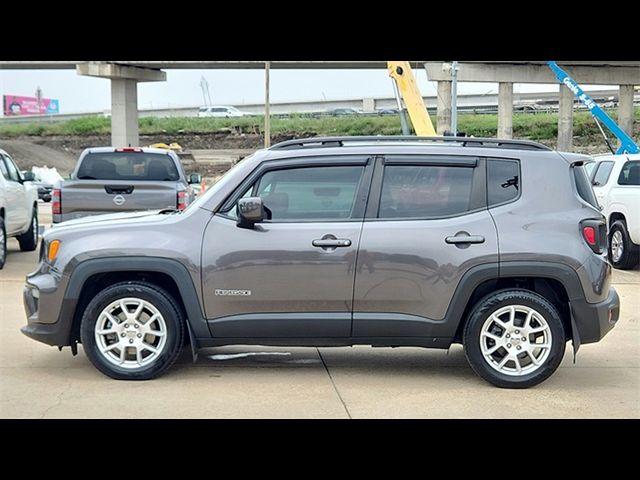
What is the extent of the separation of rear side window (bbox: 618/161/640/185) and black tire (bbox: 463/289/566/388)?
7944 millimetres

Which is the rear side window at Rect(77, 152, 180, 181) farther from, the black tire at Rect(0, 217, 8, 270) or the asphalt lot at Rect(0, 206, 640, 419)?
the asphalt lot at Rect(0, 206, 640, 419)

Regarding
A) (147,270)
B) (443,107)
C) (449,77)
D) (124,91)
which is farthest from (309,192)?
(124,91)

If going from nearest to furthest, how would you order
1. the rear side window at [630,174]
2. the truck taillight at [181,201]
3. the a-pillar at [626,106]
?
1. the truck taillight at [181,201]
2. the rear side window at [630,174]
3. the a-pillar at [626,106]

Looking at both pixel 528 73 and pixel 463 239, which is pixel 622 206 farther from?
pixel 528 73

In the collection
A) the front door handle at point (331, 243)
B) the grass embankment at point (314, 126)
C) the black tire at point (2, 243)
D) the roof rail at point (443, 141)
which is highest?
the grass embankment at point (314, 126)

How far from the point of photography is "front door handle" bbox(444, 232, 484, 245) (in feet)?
21.8

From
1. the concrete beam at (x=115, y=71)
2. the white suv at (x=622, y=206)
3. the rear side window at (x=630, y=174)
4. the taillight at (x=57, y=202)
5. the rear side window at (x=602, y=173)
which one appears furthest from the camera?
the concrete beam at (x=115, y=71)

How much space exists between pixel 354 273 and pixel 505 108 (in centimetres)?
4155

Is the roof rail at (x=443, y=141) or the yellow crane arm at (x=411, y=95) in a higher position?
the yellow crane arm at (x=411, y=95)

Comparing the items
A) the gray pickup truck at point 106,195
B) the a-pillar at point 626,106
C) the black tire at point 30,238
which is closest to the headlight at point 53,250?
the gray pickup truck at point 106,195

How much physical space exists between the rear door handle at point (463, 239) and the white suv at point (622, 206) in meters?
7.51

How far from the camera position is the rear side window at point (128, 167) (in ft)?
42.6

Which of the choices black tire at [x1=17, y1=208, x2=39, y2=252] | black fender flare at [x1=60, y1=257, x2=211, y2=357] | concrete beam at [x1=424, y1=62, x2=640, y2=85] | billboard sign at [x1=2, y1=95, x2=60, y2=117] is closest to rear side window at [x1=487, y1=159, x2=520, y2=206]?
black fender flare at [x1=60, y1=257, x2=211, y2=357]

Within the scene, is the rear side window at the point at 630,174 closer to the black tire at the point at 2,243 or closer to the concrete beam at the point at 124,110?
the black tire at the point at 2,243
